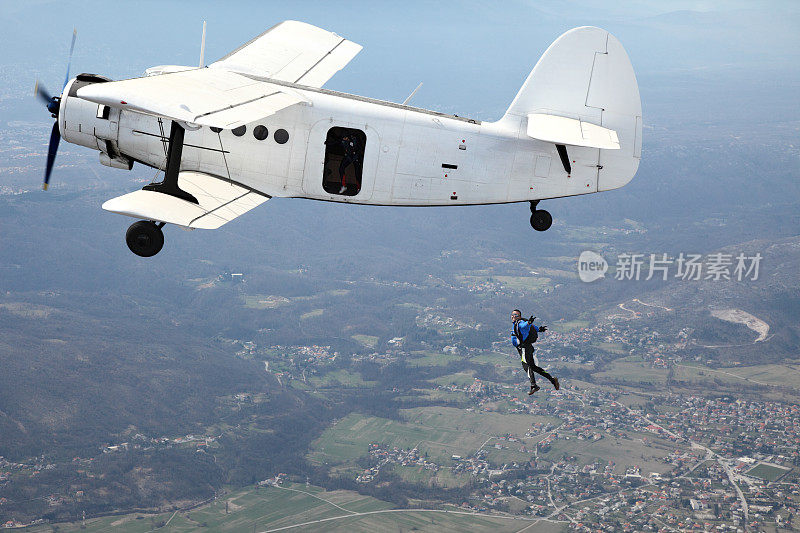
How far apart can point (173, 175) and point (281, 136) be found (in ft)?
10.4

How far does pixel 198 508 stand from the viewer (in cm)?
18475

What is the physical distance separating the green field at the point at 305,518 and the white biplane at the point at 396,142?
15047 cm

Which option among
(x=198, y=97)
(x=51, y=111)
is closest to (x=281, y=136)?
(x=198, y=97)

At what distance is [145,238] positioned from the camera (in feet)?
61.8

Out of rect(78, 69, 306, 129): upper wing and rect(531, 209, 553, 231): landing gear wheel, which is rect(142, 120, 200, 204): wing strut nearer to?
rect(78, 69, 306, 129): upper wing

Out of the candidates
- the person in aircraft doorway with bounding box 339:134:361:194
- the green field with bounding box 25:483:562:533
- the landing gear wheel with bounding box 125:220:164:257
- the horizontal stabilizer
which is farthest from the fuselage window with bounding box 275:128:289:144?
the green field with bounding box 25:483:562:533

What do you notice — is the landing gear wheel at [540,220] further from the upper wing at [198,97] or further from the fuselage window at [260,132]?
the fuselage window at [260,132]

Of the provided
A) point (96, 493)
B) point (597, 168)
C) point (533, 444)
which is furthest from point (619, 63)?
point (96, 493)

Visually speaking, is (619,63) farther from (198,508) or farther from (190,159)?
(198,508)

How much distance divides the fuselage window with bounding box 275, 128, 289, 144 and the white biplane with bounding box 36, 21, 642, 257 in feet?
0.12

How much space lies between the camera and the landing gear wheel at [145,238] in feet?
61.5

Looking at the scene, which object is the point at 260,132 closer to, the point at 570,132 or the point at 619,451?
the point at 570,132

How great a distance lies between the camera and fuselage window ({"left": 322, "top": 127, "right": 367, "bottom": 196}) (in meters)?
20.7

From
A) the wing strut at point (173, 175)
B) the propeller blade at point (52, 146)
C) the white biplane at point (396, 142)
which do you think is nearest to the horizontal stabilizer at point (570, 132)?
the white biplane at point (396, 142)
